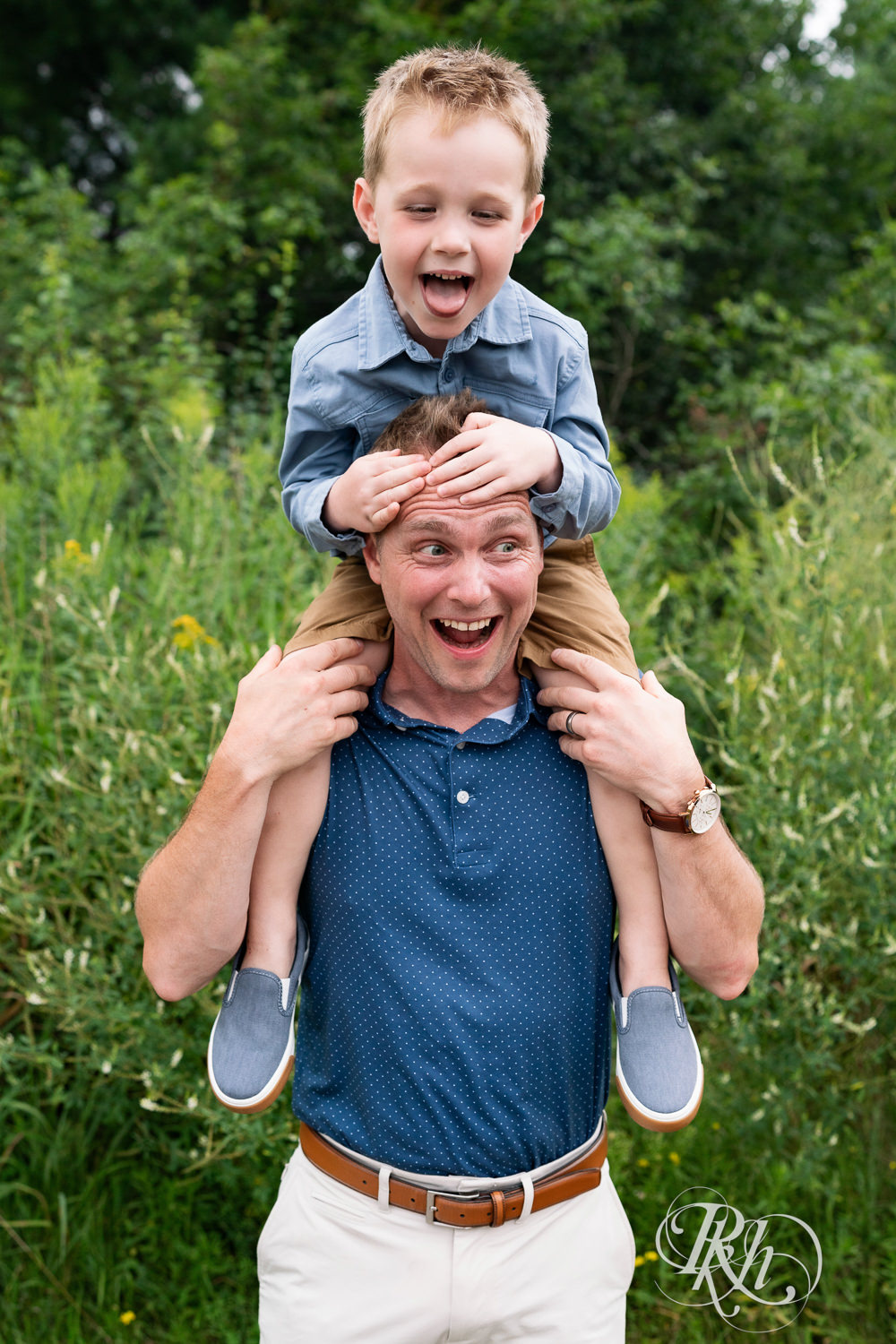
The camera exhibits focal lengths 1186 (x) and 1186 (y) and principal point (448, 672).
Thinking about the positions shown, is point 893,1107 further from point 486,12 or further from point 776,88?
point 776,88

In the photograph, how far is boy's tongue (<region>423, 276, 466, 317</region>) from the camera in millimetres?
2182

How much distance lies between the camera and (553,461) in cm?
208

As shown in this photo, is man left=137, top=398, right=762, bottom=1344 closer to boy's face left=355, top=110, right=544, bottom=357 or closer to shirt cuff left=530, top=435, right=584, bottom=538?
shirt cuff left=530, top=435, right=584, bottom=538

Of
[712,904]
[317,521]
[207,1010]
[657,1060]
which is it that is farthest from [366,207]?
[207,1010]

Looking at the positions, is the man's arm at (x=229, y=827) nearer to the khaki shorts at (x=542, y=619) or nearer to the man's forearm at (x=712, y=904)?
the khaki shorts at (x=542, y=619)

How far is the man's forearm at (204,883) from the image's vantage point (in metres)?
1.94

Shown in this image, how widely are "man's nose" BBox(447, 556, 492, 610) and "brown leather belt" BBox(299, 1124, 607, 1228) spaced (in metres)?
0.97

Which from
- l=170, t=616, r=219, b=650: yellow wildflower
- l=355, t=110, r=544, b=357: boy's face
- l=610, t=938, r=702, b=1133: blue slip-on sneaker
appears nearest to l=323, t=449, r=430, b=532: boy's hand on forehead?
l=355, t=110, r=544, b=357: boy's face

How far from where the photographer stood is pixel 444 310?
7.16 feet

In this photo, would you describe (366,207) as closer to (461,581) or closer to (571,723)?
(461,581)

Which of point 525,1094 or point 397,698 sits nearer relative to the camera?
point 525,1094

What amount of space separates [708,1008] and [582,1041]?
5.34 ft

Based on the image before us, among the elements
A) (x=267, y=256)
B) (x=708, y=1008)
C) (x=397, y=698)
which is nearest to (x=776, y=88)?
(x=267, y=256)

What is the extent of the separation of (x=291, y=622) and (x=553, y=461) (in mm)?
1731
